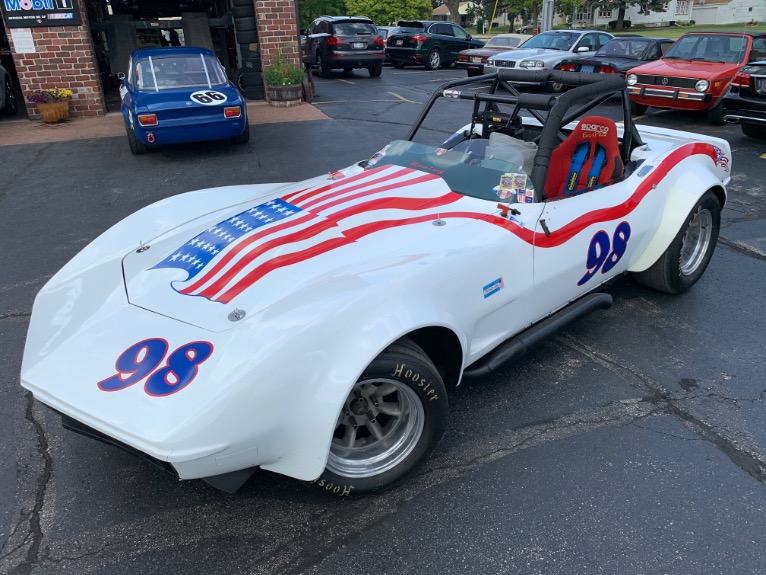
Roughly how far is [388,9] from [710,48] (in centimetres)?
2545

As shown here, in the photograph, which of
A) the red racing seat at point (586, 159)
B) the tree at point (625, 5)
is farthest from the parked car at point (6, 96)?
the tree at point (625, 5)

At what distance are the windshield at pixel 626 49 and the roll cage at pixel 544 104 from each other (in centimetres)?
969

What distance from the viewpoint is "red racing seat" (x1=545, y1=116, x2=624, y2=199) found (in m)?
3.65

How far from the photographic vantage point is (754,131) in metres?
9.28

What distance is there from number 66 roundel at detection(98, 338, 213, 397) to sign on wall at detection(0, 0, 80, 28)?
1162 centimetres

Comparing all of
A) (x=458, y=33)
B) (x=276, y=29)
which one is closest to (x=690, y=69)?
(x=276, y=29)

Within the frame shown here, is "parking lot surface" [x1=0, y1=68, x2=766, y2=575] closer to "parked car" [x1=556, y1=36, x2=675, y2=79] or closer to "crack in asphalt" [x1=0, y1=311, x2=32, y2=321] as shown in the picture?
"crack in asphalt" [x1=0, y1=311, x2=32, y2=321]

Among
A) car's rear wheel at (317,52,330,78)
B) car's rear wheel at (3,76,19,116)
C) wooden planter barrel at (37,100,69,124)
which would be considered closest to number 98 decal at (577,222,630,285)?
wooden planter barrel at (37,100,69,124)

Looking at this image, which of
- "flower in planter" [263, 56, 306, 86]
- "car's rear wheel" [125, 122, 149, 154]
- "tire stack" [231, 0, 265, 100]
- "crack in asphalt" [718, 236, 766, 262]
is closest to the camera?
"crack in asphalt" [718, 236, 766, 262]

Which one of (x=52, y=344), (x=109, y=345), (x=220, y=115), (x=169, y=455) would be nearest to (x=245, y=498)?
(x=169, y=455)

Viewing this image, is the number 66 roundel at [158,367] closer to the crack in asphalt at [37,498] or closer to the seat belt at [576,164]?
the crack in asphalt at [37,498]

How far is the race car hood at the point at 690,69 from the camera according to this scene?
9.86 metres

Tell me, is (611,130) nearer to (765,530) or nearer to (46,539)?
(765,530)

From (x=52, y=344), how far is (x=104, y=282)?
421mm
